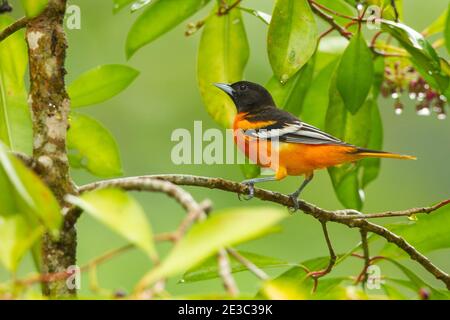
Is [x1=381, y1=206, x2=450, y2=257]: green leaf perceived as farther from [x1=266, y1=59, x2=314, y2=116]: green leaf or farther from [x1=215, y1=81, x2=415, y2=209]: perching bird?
[x1=266, y1=59, x2=314, y2=116]: green leaf

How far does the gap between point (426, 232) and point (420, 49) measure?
67 cm

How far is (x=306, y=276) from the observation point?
106 inches

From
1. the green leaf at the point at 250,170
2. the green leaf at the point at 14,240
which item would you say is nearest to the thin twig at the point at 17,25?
the green leaf at the point at 14,240

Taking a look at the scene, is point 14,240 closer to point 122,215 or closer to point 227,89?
point 122,215

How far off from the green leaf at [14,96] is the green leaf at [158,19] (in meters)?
0.46

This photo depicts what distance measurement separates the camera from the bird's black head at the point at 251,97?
16.2 feet

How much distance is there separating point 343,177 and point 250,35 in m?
3.28

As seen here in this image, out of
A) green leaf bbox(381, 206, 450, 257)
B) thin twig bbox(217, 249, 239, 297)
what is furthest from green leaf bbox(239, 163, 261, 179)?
thin twig bbox(217, 249, 239, 297)

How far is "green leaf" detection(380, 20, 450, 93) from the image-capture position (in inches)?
115

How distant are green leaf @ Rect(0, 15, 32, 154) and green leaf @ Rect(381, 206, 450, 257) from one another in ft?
4.54

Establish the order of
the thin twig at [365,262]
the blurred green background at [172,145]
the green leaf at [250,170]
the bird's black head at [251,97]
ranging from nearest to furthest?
the thin twig at [365,262] < the green leaf at [250,170] < the bird's black head at [251,97] < the blurred green background at [172,145]

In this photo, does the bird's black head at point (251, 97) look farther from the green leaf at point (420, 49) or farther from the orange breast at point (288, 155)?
the green leaf at point (420, 49)

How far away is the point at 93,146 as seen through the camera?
330cm

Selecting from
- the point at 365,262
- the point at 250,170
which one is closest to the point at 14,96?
the point at 250,170
